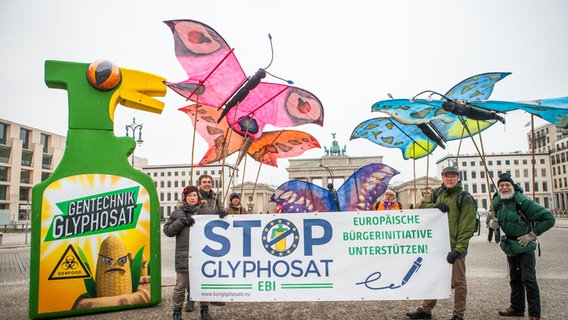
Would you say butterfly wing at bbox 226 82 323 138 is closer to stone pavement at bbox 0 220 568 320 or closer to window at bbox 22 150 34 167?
stone pavement at bbox 0 220 568 320

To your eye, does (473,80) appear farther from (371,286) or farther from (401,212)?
(371,286)

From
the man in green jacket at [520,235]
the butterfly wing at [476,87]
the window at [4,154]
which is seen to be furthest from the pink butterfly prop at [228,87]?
the window at [4,154]

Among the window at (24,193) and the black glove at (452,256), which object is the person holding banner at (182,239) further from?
the window at (24,193)

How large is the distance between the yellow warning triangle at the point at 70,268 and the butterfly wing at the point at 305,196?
4.48 meters

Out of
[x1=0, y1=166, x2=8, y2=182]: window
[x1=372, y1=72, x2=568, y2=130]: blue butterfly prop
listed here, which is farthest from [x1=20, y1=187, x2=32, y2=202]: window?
[x1=372, y1=72, x2=568, y2=130]: blue butterfly prop

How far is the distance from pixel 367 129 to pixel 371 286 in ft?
15.1

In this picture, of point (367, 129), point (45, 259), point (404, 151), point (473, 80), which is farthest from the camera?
point (404, 151)

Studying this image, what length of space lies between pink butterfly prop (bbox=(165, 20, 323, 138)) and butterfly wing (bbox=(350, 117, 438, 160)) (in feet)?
6.00

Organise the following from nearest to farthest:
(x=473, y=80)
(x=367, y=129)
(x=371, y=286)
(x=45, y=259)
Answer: (x=371, y=286)
(x=45, y=259)
(x=473, y=80)
(x=367, y=129)

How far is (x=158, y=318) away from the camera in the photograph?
16.7 feet

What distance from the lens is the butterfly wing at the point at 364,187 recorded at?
869 cm

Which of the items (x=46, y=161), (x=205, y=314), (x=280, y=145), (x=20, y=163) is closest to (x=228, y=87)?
(x=280, y=145)

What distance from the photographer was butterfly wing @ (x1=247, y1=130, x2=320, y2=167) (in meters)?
9.19

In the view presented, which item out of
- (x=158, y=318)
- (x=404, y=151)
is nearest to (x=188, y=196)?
(x=158, y=318)
